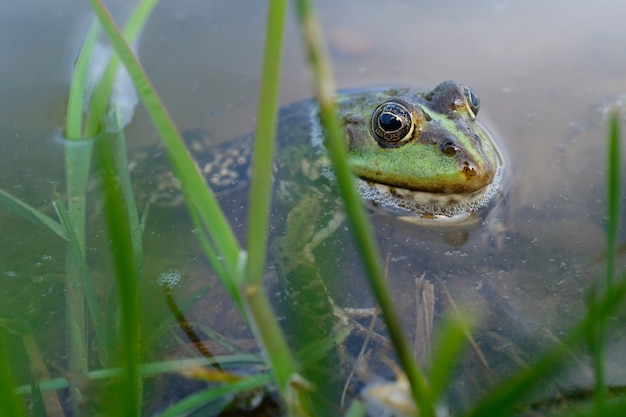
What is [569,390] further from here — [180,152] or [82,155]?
[82,155]

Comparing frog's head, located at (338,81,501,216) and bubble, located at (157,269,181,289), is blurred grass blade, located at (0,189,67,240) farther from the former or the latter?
frog's head, located at (338,81,501,216)

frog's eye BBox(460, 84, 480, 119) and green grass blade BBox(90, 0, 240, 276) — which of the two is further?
frog's eye BBox(460, 84, 480, 119)

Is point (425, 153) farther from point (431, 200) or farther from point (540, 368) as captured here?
point (540, 368)

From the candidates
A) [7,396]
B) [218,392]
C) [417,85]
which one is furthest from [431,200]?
[7,396]

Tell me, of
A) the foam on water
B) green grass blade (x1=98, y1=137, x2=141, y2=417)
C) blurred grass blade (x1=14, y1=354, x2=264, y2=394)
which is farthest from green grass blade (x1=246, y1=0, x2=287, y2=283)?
the foam on water

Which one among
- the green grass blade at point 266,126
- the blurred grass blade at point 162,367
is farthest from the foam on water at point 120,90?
the green grass blade at point 266,126
